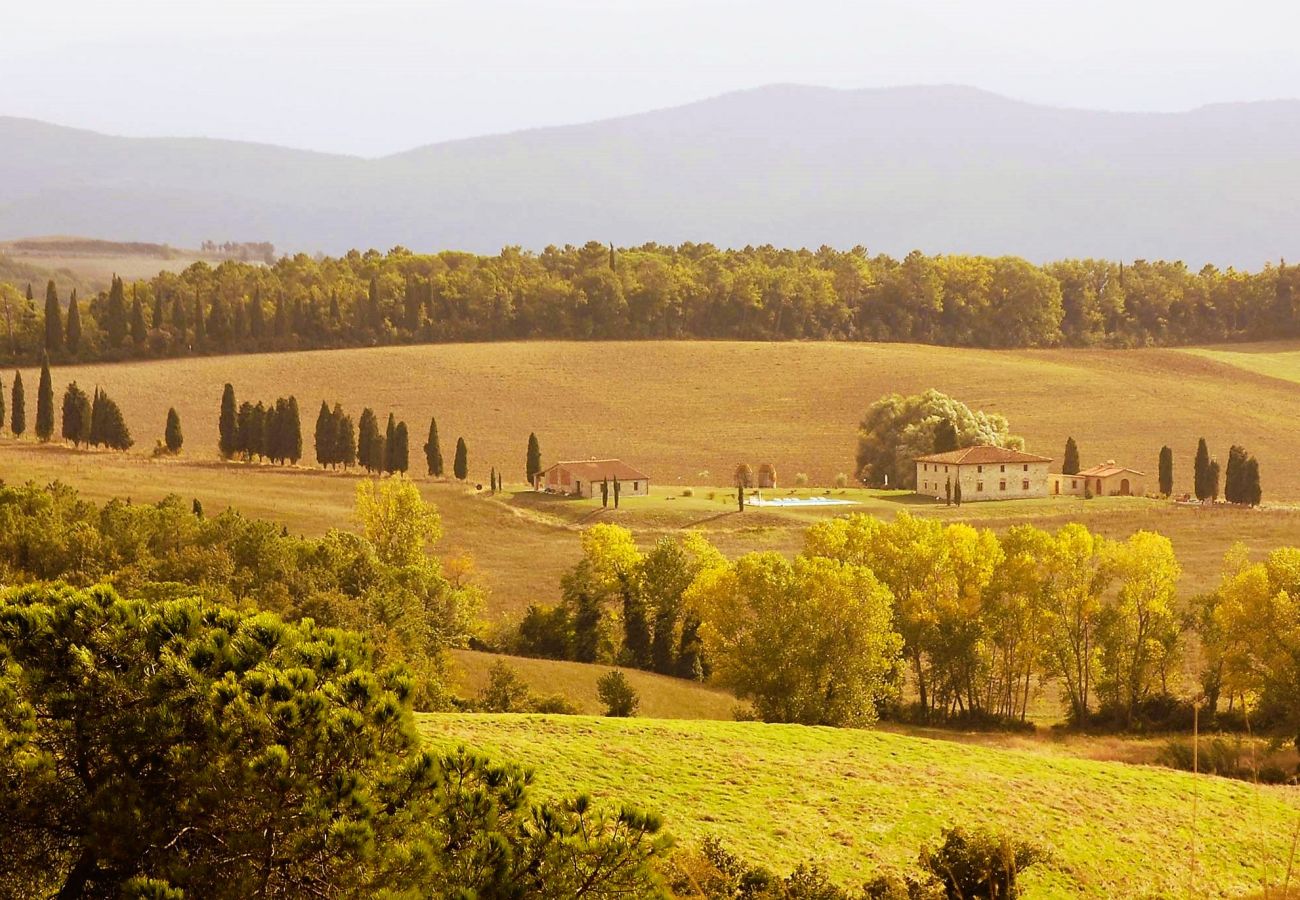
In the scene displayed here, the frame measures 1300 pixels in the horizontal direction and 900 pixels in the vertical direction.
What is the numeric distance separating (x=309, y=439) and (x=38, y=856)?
10388 cm

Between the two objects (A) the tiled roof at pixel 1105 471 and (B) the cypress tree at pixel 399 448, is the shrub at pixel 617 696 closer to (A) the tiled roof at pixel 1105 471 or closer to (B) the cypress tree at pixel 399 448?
(B) the cypress tree at pixel 399 448

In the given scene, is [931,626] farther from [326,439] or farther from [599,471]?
[326,439]

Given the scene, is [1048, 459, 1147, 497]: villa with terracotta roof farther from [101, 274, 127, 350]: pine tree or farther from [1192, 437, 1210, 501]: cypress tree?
[101, 274, 127, 350]: pine tree

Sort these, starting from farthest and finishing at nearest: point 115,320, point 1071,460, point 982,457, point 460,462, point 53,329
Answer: point 115,320
point 53,329
point 1071,460
point 460,462
point 982,457

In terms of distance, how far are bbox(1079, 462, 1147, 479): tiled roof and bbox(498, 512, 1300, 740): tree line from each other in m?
36.0

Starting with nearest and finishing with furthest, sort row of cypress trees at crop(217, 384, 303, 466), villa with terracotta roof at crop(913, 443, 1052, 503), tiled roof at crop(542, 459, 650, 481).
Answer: tiled roof at crop(542, 459, 650, 481), villa with terracotta roof at crop(913, 443, 1052, 503), row of cypress trees at crop(217, 384, 303, 466)

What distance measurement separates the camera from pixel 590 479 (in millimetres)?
98500

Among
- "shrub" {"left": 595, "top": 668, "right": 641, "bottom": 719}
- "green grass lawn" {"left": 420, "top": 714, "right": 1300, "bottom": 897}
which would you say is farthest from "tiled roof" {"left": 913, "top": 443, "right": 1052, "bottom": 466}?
"green grass lawn" {"left": 420, "top": 714, "right": 1300, "bottom": 897}

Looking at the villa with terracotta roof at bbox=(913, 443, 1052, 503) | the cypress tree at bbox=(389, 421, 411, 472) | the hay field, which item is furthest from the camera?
the hay field

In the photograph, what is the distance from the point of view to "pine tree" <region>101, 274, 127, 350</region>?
479 ft

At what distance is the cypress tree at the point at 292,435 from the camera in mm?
107438

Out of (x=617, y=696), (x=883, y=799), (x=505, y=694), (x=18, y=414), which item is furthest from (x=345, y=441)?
(x=883, y=799)

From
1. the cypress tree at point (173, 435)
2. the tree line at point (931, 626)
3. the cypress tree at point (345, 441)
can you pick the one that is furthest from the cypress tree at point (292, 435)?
the tree line at point (931, 626)

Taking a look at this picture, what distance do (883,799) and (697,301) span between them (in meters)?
145
